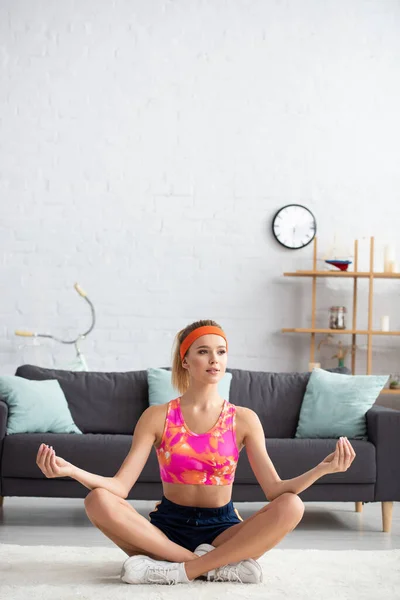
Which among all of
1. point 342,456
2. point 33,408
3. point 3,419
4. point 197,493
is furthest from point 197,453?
point 33,408

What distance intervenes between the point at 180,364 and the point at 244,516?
6.06 ft

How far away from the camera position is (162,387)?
4551mm

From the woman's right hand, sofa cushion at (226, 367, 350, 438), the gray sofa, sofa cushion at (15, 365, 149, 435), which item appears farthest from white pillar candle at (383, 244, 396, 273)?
the woman's right hand

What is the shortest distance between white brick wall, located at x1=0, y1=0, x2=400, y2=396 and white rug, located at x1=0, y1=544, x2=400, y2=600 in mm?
2768

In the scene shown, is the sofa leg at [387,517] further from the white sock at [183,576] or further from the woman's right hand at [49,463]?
the woman's right hand at [49,463]

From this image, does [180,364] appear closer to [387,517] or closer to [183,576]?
[183,576]

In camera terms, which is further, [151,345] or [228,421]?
[151,345]

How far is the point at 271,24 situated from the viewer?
20.1ft

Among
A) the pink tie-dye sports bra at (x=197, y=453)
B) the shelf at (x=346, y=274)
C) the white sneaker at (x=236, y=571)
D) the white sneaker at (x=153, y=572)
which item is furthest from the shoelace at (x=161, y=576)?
the shelf at (x=346, y=274)

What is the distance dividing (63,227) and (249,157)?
1395 millimetres

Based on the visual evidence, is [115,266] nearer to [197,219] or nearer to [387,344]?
[197,219]

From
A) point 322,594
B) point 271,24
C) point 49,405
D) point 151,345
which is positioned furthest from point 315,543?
point 271,24

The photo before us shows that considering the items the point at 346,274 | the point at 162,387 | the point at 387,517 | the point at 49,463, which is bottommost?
the point at 387,517

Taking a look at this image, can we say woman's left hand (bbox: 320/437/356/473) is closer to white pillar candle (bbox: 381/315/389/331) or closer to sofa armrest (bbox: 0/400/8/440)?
sofa armrest (bbox: 0/400/8/440)
